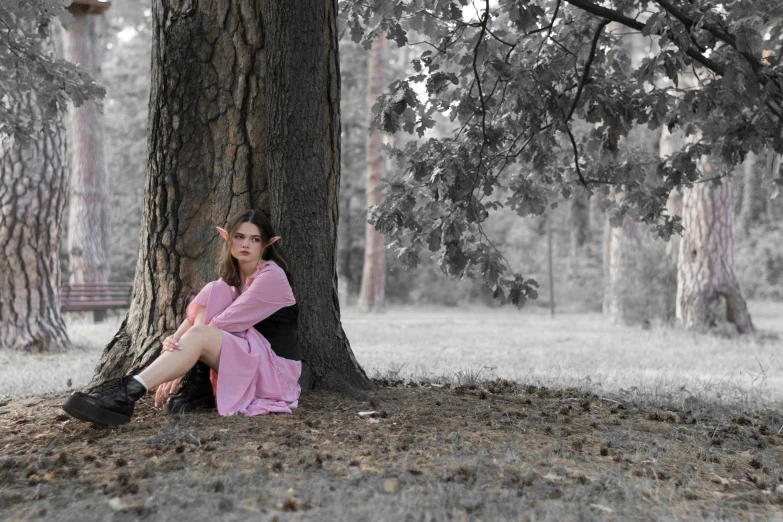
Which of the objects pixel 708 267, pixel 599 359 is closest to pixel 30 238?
pixel 599 359

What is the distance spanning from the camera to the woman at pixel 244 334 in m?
3.72

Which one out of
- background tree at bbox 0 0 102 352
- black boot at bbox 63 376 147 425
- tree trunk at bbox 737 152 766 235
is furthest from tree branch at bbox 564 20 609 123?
tree trunk at bbox 737 152 766 235

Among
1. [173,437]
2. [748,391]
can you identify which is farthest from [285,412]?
[748,391]

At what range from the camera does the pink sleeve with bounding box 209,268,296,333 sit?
152 inches

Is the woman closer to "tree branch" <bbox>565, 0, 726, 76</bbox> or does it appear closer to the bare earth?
the bare earth

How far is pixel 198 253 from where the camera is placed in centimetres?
420

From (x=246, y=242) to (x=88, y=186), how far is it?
42.8 feet

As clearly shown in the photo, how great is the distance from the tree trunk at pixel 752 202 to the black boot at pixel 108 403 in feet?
114

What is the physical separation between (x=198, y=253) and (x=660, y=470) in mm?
2801

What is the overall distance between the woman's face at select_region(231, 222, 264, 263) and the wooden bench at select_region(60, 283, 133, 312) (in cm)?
831

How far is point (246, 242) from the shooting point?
3945 mm

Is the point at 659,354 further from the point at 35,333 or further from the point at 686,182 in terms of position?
the point at 35,333

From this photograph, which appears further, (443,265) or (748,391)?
(748,391)

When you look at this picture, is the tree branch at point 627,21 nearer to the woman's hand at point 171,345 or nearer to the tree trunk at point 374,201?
the woman's hand at point 171,345
